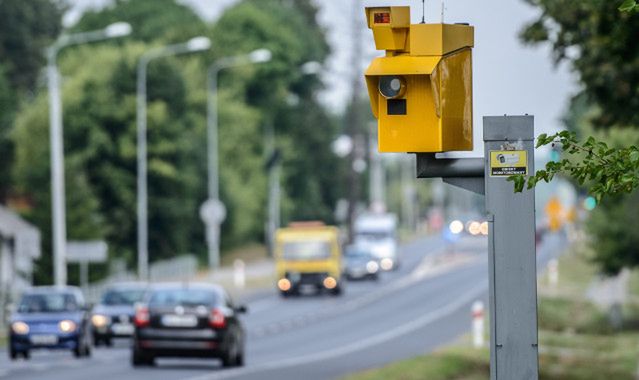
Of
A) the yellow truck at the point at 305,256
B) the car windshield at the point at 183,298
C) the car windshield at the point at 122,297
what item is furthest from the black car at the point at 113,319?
the yellow truck at the point at 305,256

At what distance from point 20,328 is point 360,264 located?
4832 cm

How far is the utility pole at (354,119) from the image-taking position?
10019cm

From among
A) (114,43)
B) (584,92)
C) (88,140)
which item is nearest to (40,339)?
(584,92)

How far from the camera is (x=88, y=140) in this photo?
83500 millimetres

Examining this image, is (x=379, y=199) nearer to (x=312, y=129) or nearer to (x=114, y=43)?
(x=312, y=129)

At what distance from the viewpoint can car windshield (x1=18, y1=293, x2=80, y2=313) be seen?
37.3 m

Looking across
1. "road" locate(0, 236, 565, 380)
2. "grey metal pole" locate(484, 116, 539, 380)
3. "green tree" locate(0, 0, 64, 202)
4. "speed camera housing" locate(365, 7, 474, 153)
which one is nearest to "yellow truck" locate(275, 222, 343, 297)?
"road" locate(0, 236, 565, 380)

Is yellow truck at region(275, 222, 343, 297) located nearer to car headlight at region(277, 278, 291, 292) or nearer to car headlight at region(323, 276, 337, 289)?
car headlight at region(277, 278, 291, 292)

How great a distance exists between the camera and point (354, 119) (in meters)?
103

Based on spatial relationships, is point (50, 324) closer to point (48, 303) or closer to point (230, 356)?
point (48, 303)

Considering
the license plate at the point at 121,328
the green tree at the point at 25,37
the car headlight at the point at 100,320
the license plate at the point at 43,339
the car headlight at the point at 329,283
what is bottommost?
the car headlight at the point at 329,283

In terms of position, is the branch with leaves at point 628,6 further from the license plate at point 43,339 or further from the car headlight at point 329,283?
the car headlight at point 329,283

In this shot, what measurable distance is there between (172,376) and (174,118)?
190 ft

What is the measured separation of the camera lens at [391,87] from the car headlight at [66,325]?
27837mm
